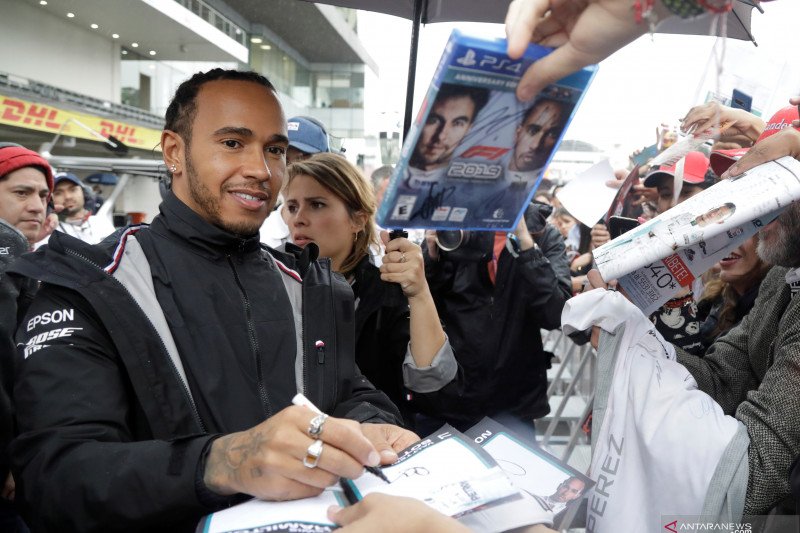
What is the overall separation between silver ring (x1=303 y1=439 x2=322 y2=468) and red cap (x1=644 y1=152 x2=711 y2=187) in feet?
7.85

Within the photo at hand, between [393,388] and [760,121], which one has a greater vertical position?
[760,121]

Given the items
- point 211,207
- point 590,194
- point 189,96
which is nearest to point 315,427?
point 211,207

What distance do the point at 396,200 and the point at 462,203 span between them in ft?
0.67

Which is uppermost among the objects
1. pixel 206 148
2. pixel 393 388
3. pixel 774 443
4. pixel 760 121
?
pixel 760 121

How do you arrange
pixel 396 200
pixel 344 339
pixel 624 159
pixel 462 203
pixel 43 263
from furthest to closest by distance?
pixel 624 159, pixel 344 339, pixel 462 203, pixel 396 200, pixel 43 263

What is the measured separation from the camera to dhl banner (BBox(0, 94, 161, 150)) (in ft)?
35.8

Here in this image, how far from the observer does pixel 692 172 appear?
2.94 meters

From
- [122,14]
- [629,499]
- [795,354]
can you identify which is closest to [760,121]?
[795,354]

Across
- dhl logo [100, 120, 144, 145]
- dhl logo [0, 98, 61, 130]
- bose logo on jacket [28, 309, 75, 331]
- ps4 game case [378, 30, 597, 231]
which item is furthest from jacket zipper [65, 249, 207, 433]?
dhl logo [100, 120, 144, 145]

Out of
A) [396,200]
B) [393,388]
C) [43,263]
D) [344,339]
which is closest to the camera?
[43,263]

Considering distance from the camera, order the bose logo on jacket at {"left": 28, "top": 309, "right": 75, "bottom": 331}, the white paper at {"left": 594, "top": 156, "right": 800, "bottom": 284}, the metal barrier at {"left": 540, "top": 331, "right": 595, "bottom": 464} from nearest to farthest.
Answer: the bose logo on jacket at {"left": 28, "top": 309, "right": 75, "bottom": 331} → the white paper at {"left": 594, "top": 156, "right": 800, "bottom": 284} → the metal barrier at {"left": 540, "top": 331, "right": 595, "bottom": 464}

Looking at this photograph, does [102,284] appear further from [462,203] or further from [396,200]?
[462,203]

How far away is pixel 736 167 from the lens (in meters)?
1.53
